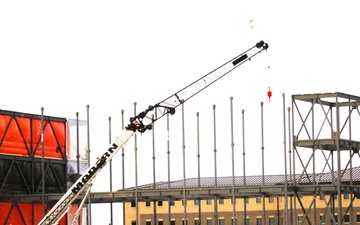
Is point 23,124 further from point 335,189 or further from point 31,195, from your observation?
point 335,189

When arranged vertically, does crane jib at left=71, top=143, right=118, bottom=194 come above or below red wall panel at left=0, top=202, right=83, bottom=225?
above

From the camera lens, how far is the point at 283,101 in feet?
335

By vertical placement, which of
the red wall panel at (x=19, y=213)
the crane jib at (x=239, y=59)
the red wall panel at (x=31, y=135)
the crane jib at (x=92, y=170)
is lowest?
the red wall panel at (x=19, y=213)

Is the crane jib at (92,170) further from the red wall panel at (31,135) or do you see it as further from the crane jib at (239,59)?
the crane jib at (239,59)

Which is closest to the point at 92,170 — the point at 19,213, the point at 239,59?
the point at 19,213

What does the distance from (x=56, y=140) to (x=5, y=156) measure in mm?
7092

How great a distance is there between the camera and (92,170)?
351 feet

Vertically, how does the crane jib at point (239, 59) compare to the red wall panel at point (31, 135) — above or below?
above

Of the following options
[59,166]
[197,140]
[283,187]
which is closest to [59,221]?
[59,166]

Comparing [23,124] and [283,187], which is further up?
[23,124]

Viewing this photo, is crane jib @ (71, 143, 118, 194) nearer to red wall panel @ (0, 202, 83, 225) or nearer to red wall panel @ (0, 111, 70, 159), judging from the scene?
red wall panel @ (0, 111, 70, 159)

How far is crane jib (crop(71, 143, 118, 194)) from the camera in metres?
107

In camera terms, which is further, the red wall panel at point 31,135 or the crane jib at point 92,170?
the red wall panel at point 31,135

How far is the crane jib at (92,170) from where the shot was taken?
351 feet
